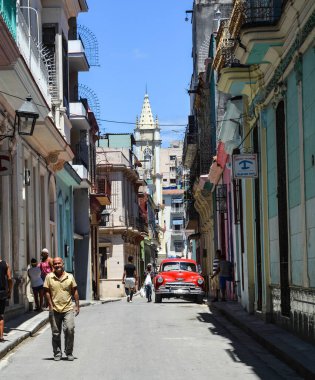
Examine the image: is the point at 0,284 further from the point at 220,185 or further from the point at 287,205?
the point at 220,185

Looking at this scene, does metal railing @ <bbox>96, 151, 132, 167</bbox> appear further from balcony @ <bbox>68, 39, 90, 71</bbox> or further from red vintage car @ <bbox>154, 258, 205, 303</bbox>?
red vintage car @ <bbox>154, 258, 205, 303</bbox>

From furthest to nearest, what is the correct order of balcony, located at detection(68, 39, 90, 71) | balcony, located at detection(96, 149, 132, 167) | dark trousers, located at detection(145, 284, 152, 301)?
1. balcony, located at detection(96, 149, 132, 167)
2. balcony, located at detection(68, 39, 90, 71)
3. dark trousers, located at detection(145, 284, 152, 301)

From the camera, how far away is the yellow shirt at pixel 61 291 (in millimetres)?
12609

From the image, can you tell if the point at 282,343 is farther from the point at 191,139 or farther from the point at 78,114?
the point at 191,139

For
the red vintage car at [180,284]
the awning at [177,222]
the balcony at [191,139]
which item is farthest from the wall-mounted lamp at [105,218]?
the awning at [177,222]

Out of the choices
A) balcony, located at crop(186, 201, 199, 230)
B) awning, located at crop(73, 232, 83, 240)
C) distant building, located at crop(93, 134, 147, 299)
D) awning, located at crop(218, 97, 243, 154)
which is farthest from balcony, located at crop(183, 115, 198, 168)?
awning, located at crop(218, 97, 243, 154)

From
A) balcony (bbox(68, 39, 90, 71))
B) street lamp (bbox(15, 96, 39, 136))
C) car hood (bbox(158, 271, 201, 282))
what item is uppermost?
balcony (bbox(68, 39, 90, 71))

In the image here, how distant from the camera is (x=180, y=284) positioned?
2967 cm

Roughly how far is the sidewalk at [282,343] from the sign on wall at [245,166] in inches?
120

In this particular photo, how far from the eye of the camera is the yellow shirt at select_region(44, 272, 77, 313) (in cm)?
1261

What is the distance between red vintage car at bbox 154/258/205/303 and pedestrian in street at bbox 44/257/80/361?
16.9 meters

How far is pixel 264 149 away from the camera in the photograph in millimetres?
18359

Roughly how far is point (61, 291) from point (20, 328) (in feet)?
14.8

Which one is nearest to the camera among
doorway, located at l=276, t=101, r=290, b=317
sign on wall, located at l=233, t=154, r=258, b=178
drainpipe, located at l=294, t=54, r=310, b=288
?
drainpipe, located at l=294, t=54, r=310, b=288
